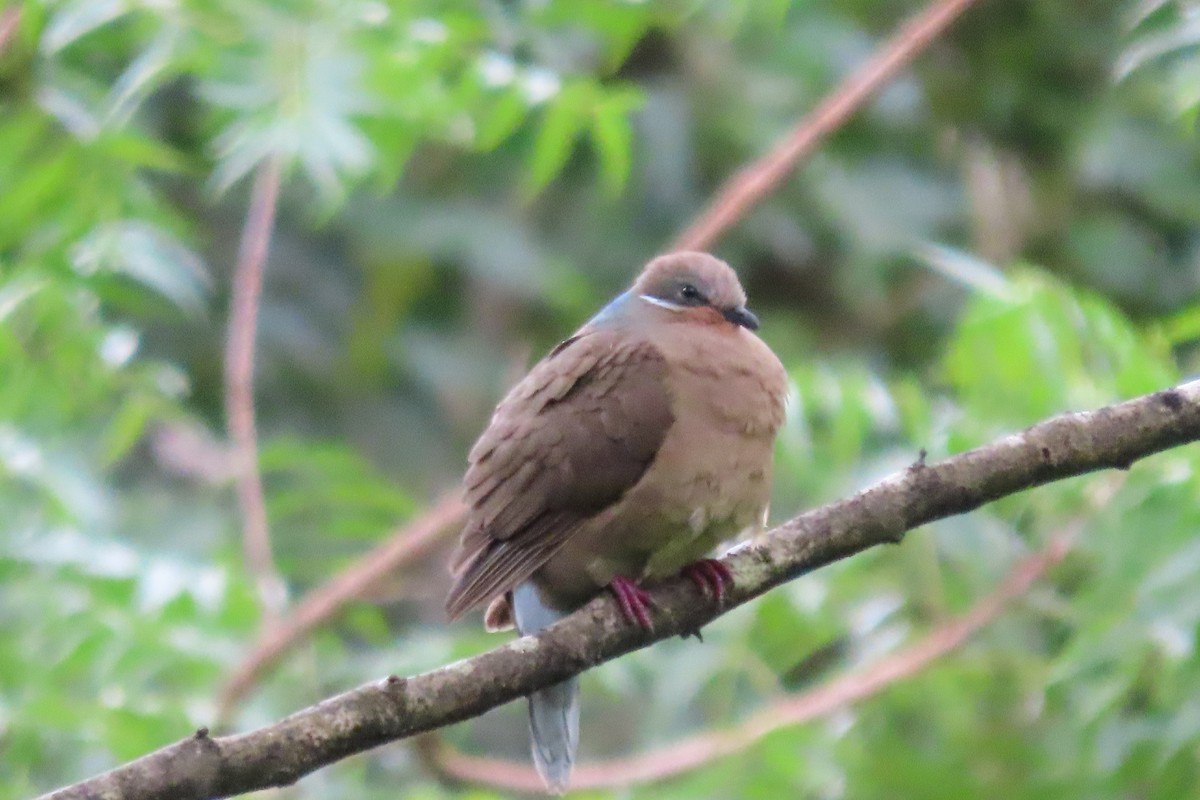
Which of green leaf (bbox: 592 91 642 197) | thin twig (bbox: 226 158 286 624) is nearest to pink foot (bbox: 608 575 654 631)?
green leaf (bbox: 592 91 642 197)

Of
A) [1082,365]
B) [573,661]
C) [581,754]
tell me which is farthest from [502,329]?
[573,661]

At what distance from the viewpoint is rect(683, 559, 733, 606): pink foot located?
278 centimetres

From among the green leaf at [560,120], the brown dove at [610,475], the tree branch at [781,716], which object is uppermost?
the green leaf at [560,120]

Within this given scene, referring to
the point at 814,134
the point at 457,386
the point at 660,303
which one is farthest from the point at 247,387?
the point at 457,386

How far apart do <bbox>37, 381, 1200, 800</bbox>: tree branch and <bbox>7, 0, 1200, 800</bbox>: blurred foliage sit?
24.7 inches

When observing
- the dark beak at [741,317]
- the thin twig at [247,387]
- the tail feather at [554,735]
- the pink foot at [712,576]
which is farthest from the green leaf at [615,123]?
the tail feather at [554,735]

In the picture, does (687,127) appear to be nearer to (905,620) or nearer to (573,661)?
(905,620)

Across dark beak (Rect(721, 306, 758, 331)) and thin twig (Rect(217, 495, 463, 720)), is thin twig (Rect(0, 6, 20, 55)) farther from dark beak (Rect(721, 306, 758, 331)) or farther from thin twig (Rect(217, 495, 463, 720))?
dark beak (Rect(721, 306, 758, 331))

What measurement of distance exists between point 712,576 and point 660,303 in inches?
31.9

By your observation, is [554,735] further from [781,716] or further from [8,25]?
[8,25]

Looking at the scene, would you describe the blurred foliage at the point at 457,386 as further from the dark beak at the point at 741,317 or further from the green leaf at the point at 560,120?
the dark beak at the point at 741,317

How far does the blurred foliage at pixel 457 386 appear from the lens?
3.43 meters

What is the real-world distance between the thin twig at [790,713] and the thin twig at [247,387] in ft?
1.90

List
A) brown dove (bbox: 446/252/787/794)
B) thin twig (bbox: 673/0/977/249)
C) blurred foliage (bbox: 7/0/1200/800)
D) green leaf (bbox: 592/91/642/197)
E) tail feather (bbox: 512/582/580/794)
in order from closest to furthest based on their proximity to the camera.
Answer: brown dove (bbox: 446/252/787/794) < tail feather (bbox: 512/582/580/794) < blurred foliage (bbox: 7/0/1200/800) < green leaf (bbox: 592/91/642/197) < thin twig (bbox: 673/0/977/249)
